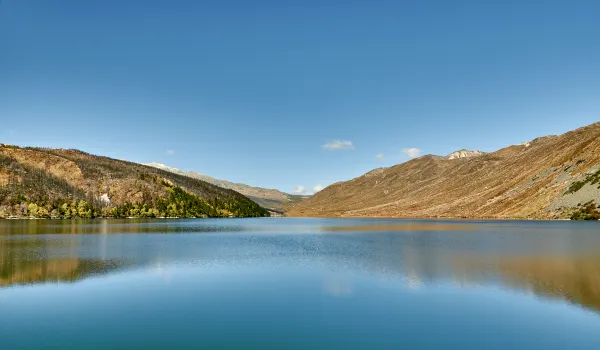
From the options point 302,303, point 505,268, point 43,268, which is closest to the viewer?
point 302,303

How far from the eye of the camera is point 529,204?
622ft

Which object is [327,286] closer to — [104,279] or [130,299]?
[130,299]

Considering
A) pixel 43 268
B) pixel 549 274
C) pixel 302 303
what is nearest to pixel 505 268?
pixel 549 274

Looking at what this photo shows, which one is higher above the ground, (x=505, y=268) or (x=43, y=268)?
(x=43, y=268)

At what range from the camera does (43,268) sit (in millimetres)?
40312

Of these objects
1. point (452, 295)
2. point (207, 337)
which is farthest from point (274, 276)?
point (207, 337)

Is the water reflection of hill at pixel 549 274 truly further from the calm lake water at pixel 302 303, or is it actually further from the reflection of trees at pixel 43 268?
the reflection of trees at pixel 43 268

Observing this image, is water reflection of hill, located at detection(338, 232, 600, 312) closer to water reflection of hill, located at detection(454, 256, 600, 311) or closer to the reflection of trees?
water reflection of hill, located at detection(454, 256, 600, 311)

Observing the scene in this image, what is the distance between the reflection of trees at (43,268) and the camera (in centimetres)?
3488

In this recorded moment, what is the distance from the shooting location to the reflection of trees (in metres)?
34.9

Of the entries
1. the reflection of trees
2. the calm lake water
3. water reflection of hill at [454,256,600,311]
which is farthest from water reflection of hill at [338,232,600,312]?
the reflection of trees

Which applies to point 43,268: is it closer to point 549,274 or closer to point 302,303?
point 302,303

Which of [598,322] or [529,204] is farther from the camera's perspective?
[529,204]

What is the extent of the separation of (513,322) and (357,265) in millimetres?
21803
